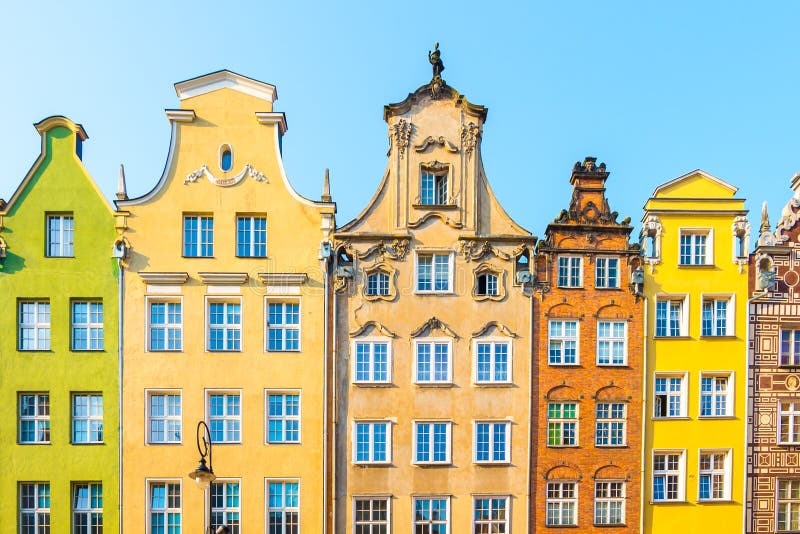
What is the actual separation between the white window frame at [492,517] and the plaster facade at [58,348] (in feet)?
43.6

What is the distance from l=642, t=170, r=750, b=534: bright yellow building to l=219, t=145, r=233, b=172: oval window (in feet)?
53.8

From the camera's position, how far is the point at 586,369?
22.8 m

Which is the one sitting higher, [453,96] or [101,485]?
[453,96]

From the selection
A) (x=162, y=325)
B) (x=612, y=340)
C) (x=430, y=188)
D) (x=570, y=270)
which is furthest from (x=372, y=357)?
(x=612, y=340)

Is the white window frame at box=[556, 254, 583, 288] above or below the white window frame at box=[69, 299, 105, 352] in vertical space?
above

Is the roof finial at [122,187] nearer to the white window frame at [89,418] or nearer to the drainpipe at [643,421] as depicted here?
the white window frame at [89,418]

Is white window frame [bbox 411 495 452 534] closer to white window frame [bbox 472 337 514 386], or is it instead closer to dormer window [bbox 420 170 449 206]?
white window frame [bbox 472 337 514 386]

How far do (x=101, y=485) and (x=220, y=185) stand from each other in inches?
473

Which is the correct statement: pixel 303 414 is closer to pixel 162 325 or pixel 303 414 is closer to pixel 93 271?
pixel 162 325

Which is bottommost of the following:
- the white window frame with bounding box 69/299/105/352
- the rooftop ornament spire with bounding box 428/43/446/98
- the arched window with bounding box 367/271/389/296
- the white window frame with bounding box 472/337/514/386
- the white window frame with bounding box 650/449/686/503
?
the white window frame with bounding box 650/449/686/503

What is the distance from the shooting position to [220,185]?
22516 millimetres

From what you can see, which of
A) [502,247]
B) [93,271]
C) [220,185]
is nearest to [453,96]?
[502,247]

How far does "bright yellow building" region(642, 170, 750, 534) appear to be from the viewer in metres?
22.7

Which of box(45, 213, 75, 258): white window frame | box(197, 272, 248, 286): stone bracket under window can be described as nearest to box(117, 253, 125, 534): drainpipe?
box(45, 213, 75, 258): white window frame
